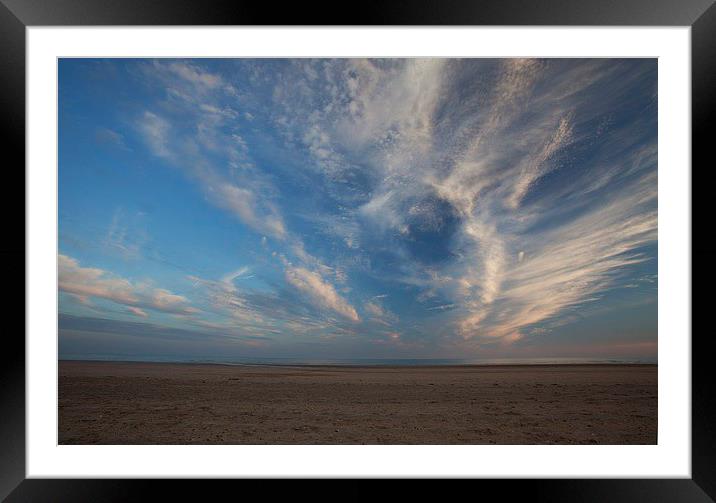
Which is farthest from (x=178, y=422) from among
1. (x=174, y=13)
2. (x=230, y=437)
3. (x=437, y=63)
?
(x=437, y=63)

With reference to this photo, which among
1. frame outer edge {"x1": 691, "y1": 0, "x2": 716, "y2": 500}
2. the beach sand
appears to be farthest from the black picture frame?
the beach sand

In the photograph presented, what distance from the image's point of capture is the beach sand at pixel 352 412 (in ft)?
12.4

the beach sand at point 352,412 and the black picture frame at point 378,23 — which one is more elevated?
the black picture frame at point 378,23

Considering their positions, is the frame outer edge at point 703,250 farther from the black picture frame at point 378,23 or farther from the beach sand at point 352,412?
the beach sand at point 352,412

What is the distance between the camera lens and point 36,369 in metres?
2.00

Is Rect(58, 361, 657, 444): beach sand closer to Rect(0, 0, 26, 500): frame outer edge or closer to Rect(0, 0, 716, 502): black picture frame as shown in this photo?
Rect(0, 0, 716, 502): black picture frame

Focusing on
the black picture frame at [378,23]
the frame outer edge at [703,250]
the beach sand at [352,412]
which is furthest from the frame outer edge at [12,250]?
the frame outer edge at [703,250]

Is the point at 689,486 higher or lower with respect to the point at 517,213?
lower

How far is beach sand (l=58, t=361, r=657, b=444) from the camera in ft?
12.4

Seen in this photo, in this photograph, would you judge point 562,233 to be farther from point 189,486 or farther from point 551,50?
point 189,486

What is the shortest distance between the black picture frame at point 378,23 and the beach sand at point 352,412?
1.88m

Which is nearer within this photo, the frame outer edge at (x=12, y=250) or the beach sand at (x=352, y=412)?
the frame outer edge at (x=12, y=250)

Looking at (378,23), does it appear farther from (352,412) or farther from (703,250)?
(352,412)

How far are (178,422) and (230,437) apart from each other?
100cm
